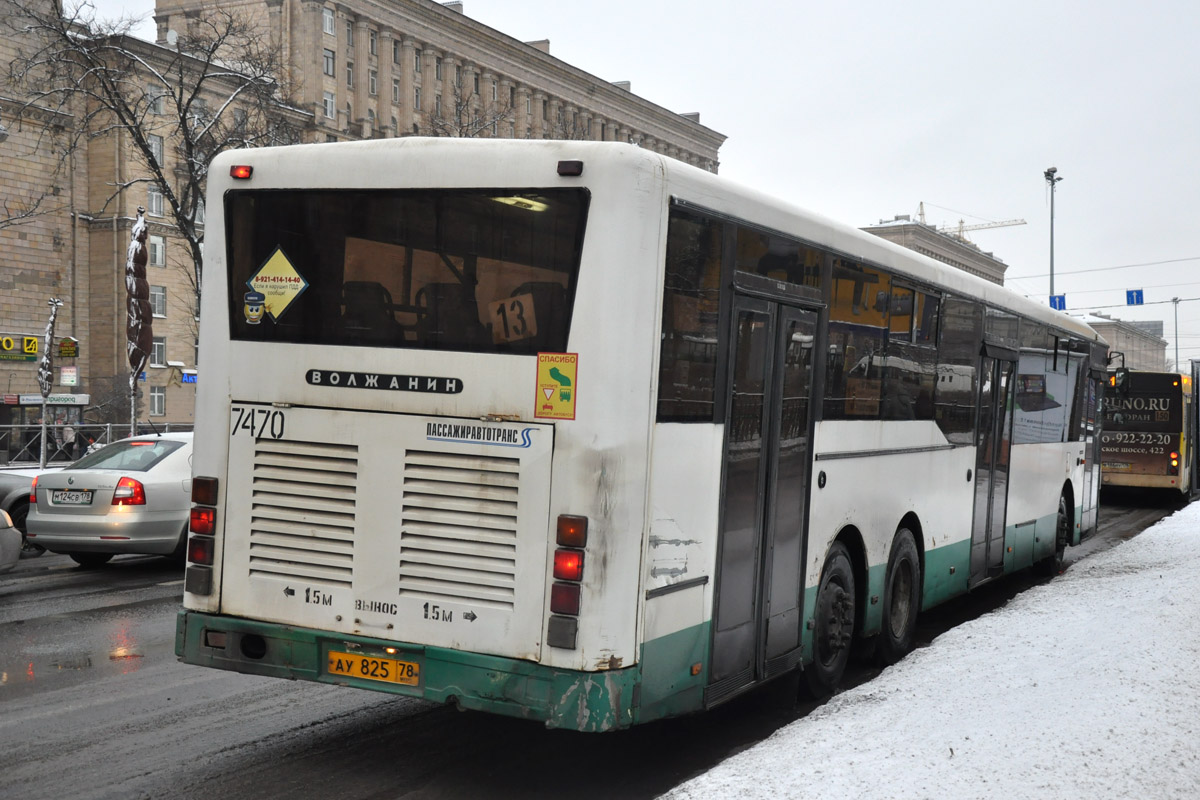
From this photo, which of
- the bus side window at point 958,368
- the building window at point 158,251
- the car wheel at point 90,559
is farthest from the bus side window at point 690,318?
the building window at point 158,251

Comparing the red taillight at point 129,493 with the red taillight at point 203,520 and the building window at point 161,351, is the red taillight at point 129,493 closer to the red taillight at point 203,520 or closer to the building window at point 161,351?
the red taillight at point 203,520

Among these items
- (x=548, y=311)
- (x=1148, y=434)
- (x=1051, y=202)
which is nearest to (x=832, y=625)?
(x=548, y=311)

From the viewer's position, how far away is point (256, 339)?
20.6ft

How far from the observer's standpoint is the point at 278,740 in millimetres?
6629

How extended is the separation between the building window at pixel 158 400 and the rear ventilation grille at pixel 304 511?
6194 cm

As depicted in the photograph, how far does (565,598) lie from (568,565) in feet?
0.48

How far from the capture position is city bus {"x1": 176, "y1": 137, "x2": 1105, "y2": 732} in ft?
18.0

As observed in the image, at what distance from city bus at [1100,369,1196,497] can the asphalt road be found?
20.9 meters

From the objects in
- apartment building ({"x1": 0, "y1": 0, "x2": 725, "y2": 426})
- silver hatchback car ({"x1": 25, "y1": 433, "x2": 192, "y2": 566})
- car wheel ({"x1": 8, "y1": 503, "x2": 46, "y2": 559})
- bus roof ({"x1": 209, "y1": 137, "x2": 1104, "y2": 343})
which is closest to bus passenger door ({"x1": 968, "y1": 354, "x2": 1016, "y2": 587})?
bus roof ({"x1": 209, "y1": 137, "x2": 1104, "y2": 343})

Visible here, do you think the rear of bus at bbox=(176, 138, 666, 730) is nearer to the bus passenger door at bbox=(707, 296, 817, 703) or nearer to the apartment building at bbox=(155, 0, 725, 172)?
the bus passenger door at bbox=(707, 296, 817, 703)

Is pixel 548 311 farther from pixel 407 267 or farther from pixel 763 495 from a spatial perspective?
pixel 763 495

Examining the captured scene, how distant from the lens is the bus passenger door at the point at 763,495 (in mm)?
6348

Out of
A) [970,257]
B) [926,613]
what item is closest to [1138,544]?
[926,613]

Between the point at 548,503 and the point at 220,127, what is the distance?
25.0 meters
